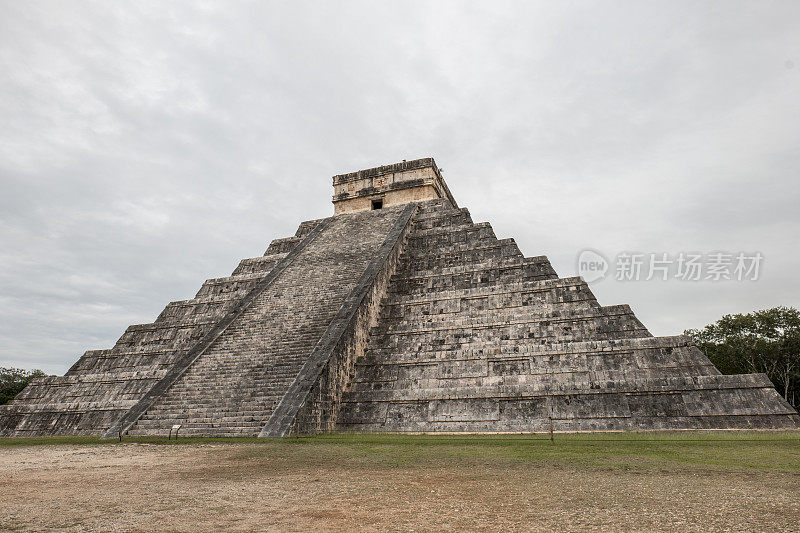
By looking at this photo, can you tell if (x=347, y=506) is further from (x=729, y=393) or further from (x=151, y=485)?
(x=729, y=393)

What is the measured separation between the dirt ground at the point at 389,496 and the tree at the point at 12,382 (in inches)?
1327

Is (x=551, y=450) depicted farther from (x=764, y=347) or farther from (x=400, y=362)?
(x=764, y=347)

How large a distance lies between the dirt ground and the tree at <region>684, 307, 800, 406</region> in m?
28.5

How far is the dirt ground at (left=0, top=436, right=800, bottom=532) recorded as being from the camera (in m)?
4.20

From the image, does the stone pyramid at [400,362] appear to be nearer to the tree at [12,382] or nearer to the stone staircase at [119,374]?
the stone staircase at [119,374]

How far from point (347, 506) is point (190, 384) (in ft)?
32.3

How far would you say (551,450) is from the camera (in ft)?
26.8

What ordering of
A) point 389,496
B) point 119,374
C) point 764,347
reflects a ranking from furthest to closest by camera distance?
1. point 764,347
2. point 119,374
3. point 389,496

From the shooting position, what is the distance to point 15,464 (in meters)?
8.15

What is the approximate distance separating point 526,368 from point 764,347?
25018mm

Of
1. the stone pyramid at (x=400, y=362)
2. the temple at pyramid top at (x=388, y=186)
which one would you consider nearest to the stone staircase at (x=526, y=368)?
the stone pyramid at (x=400, y=362)

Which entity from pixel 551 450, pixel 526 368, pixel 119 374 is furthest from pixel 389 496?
pixel 119 374

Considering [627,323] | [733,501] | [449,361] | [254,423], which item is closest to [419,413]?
[449,361]

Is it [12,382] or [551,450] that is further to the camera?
[12,382]
